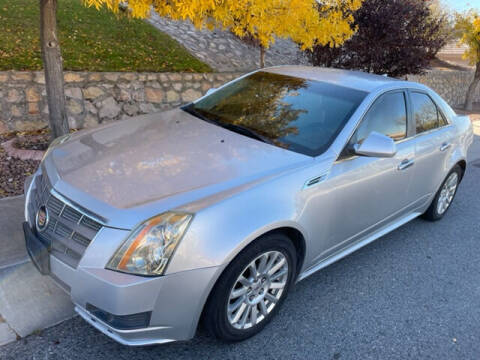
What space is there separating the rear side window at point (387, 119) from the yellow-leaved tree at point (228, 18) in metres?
1.84

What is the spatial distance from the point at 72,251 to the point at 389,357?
2.10 metres

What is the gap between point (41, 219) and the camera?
263 centimetres

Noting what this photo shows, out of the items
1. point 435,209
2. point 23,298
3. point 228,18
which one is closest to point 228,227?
point 23,298

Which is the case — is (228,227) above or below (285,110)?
below

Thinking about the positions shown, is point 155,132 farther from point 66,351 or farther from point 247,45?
point 247,45

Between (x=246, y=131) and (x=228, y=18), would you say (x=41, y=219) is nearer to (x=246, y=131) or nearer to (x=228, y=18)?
(x=246, y=131)

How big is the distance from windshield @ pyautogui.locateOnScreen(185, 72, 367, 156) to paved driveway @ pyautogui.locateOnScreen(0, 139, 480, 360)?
121cm

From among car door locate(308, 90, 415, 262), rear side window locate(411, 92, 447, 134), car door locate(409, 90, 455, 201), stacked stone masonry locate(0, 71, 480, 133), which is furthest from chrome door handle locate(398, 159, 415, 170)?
stacked stone masonry locate(0, 71, 480, 133)

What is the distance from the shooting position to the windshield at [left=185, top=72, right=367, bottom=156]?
330cm

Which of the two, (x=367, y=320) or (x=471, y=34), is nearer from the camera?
(x=367, y=320)

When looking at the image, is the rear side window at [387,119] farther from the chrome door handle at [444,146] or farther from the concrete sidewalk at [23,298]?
the concrete sidewalk at [23,298]

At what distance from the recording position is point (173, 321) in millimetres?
2348

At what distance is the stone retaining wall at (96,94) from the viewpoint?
639cm

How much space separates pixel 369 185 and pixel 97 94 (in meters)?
5.23
